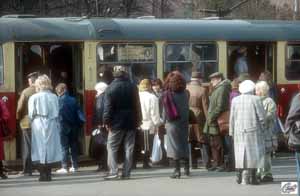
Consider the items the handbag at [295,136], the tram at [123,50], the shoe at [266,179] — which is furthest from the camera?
the tram at [123,50]

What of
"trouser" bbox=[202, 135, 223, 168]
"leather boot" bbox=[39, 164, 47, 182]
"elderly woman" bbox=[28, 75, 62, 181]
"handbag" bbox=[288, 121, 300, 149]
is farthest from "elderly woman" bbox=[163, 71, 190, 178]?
"handbag" bbox=[288, 121, 300, 149]

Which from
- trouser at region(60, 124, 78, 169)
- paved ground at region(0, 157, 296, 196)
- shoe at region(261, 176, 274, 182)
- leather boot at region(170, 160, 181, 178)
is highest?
trouser at region(60, 124, 78, 169)

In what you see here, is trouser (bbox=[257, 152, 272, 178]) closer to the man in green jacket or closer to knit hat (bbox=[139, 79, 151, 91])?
the man in green jacket

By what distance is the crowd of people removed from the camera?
44.2 feet

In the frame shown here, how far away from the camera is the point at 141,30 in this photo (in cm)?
1805

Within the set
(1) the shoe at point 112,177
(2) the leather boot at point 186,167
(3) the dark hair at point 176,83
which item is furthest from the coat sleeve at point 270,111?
(1) the shoe at point 112,177

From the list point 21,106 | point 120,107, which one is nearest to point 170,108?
point 120,107

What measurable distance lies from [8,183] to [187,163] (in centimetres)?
306

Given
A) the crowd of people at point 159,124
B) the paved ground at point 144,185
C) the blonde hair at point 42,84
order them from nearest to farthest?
the paved ground at point 144,185
the crowd of people at point 159,124
the blonde hair at point 42,84

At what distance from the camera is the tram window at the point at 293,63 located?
64.6 feet

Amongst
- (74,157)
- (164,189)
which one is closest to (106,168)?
(74,157)

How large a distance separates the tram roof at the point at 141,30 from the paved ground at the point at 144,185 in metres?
3.04

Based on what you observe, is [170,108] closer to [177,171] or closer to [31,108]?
[177,171]

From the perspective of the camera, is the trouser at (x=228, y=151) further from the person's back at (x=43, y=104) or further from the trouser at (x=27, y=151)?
the trouser at (x=27, y=151)
